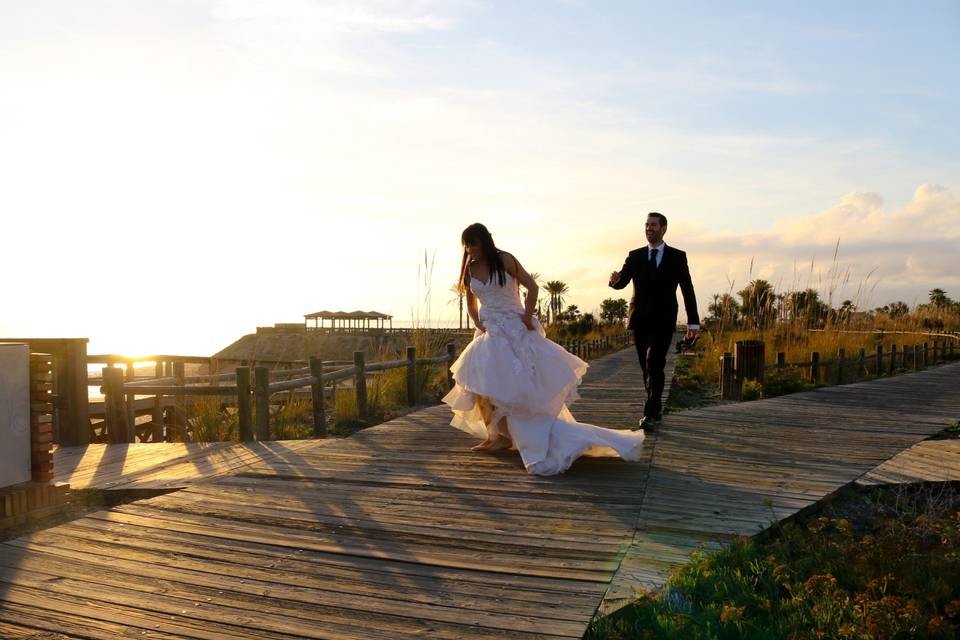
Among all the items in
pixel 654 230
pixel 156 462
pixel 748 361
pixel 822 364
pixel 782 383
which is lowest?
pixel 156 462

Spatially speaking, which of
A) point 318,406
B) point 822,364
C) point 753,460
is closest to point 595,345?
point 822,364

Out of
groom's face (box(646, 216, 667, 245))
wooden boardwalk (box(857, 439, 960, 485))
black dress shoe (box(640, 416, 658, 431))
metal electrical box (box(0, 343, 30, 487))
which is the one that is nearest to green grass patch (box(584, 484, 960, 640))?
wooden boardwalk (box(857, 439, 960, 485))

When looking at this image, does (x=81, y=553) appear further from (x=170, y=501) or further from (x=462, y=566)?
(x=462, y=566)

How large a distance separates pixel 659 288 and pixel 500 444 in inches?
79.0

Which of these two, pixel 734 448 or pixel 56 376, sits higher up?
pixel 56 376

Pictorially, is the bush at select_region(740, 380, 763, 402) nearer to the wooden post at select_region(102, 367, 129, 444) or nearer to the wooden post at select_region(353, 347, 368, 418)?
the wooden post at select_region(353, 347, 368, 418)

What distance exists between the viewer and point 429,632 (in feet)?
9.10

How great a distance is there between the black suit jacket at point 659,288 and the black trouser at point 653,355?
57mm

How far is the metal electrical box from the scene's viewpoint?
4566 mm

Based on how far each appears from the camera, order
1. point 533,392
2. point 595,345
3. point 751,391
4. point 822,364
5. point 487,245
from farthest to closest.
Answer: point 595,345, point 822,364, point 751,391, point 487,245, point 533,392

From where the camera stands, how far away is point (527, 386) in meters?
5.58

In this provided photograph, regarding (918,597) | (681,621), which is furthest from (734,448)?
(681,621)

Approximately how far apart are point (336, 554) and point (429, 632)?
3.46 feet

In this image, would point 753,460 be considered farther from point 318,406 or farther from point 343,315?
point 343,315
